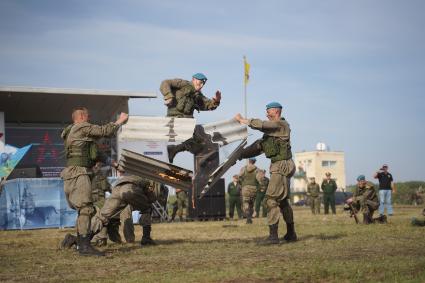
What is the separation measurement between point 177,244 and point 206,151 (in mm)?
1812

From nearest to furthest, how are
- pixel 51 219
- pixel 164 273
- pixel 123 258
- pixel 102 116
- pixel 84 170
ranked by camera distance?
1. pixel 164 273
2. pixel 123 258
3. pixel 84 170
4. pixel 51 219
5. pixel 102 116

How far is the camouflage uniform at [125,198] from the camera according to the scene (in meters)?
10.0

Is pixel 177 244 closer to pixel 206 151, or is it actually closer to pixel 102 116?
pixel 206 151

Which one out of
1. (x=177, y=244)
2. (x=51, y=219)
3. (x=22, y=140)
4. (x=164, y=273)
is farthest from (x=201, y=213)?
(x=164, y=273)

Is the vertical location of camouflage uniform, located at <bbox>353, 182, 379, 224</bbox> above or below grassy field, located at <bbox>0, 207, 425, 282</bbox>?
above

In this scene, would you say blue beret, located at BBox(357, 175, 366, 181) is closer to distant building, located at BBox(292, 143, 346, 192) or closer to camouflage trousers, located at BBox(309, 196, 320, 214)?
camouflage trousers, located at BBox(309, 196, 320, 214)

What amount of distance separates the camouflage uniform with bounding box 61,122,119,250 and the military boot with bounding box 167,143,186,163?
1703 millimetres

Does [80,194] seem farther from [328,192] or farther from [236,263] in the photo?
[328,192]

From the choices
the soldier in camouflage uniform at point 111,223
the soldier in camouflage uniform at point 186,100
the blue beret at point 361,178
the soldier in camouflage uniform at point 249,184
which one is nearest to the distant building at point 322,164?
the soldier in camouflage uniform at point 249,184

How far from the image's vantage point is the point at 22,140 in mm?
30375

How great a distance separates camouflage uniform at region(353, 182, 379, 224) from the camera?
17.2m

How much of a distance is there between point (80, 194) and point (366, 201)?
10787 mm

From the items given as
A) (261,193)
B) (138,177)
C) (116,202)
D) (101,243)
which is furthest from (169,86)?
(261,193)

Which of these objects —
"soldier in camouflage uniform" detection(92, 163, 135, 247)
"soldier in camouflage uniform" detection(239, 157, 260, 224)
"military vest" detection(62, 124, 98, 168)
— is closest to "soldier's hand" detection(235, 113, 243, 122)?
"military vest" detection(62, 124, 98, 168)
